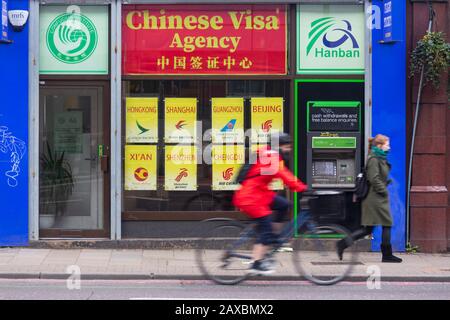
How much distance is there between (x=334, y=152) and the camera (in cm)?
1148

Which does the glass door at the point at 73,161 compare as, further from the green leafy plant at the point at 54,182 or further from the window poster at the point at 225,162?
the window poster at the point at 225,162

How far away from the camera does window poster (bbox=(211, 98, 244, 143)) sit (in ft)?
37.6

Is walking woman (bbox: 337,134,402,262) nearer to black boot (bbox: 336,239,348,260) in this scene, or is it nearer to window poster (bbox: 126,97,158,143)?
black boot (bbox: 336,239,348,260)

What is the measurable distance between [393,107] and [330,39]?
1538 millimetres

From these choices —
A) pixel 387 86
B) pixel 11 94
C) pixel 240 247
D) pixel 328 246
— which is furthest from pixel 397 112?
pixel 11 94

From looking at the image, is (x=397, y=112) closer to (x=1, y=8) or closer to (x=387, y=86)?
(x=387, y=86)

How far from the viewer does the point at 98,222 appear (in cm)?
1148

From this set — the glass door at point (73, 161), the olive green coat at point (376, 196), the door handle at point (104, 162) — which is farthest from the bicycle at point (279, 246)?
the glass door at point (73, 161)

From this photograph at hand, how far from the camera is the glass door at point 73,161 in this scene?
1139cm

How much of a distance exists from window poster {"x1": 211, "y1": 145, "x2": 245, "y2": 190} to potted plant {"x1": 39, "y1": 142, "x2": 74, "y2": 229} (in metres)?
2.42

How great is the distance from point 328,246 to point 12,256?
488 cm

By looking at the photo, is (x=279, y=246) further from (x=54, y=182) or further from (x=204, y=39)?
(x=54, y=182)

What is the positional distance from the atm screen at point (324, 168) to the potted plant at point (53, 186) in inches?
161

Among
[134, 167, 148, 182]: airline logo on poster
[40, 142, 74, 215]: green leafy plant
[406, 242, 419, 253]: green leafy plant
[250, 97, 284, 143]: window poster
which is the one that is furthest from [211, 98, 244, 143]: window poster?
[406, 242, 419, 253]: green leafy plant
